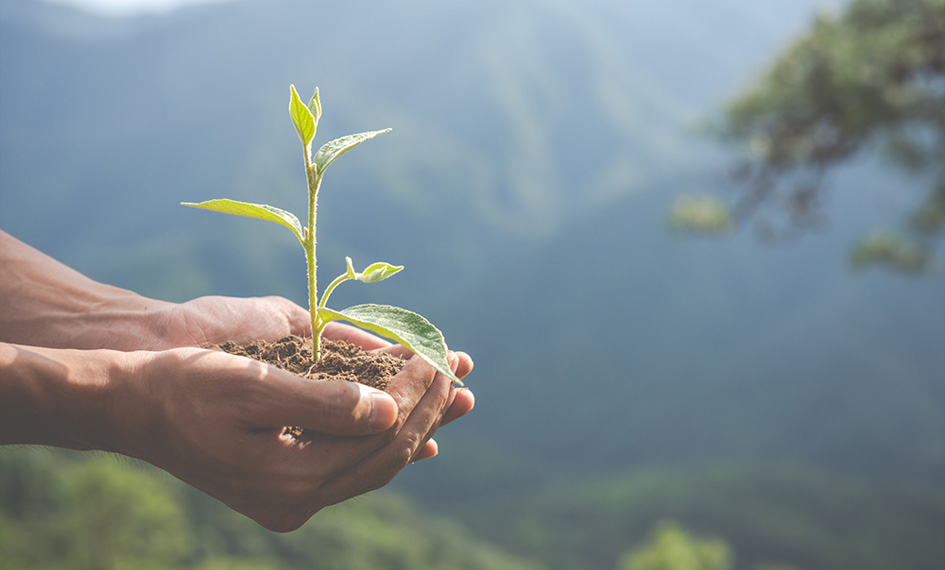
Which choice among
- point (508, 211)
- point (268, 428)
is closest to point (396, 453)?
point (268, 428)

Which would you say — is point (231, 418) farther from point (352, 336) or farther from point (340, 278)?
point (352, 336)

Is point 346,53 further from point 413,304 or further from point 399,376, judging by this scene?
point 399,376

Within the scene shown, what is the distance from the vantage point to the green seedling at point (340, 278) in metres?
1.54

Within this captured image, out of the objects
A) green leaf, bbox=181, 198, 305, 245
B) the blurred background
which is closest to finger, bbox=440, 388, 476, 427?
green leaf, bbox=181, 198, 305, 245

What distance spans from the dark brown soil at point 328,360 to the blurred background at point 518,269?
75.1 feet

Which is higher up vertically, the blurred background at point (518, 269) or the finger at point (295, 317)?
the blurred background at point (518, 269)

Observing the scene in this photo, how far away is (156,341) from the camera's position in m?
2.12

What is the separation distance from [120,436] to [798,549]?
63704mm

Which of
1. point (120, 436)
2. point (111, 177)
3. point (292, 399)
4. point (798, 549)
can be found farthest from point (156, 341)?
point (111, 177)

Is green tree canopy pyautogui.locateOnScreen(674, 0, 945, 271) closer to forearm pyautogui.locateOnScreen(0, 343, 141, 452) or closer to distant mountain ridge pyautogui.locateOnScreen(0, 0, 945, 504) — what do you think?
forearm pyautogui.locateOnScreen(0, 343, 141, 452)

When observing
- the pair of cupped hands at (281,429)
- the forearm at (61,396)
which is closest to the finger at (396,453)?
the pair of cupped hands at (281,429)

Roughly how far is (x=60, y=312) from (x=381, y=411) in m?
1.35

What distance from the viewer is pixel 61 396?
1501 millimetres

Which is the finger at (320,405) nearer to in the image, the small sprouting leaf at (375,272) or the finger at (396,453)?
the finger at (396,453)
